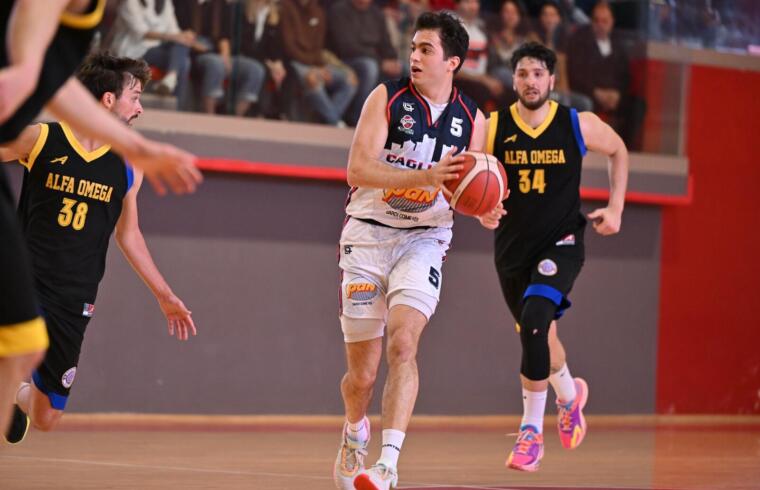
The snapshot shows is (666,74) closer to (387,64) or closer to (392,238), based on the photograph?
(387,64)

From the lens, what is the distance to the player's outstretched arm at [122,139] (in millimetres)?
2898

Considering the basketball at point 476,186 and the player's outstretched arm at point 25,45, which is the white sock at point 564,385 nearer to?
the basketball at point 476,186

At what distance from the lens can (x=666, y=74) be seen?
430 inches

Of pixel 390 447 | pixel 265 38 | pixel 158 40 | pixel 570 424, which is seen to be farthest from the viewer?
pixel 265 38

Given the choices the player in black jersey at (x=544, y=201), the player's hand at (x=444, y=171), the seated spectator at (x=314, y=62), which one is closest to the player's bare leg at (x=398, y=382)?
the player's hand at (x=444, y=171)

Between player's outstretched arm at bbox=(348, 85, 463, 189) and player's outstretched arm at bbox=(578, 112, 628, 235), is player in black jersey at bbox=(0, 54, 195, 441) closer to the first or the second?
player's outstretched arm at bbox=(348, 85, 463, 189)

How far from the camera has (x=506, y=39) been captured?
10.2 m

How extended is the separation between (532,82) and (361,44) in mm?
3267

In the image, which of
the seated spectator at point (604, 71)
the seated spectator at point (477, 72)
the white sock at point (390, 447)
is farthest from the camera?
the seated spectator at point (604, 71)

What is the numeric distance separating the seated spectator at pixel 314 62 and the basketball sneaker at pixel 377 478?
5103 mm

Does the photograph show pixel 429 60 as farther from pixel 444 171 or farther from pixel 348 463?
pixel 348 463

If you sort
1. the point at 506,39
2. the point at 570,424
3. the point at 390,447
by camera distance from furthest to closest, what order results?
the point at 506,39
the point at 570,424
the point at 390,447

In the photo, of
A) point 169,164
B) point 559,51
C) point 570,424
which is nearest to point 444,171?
point 169,164

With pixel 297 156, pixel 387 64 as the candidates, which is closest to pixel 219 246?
pixel 297 156
